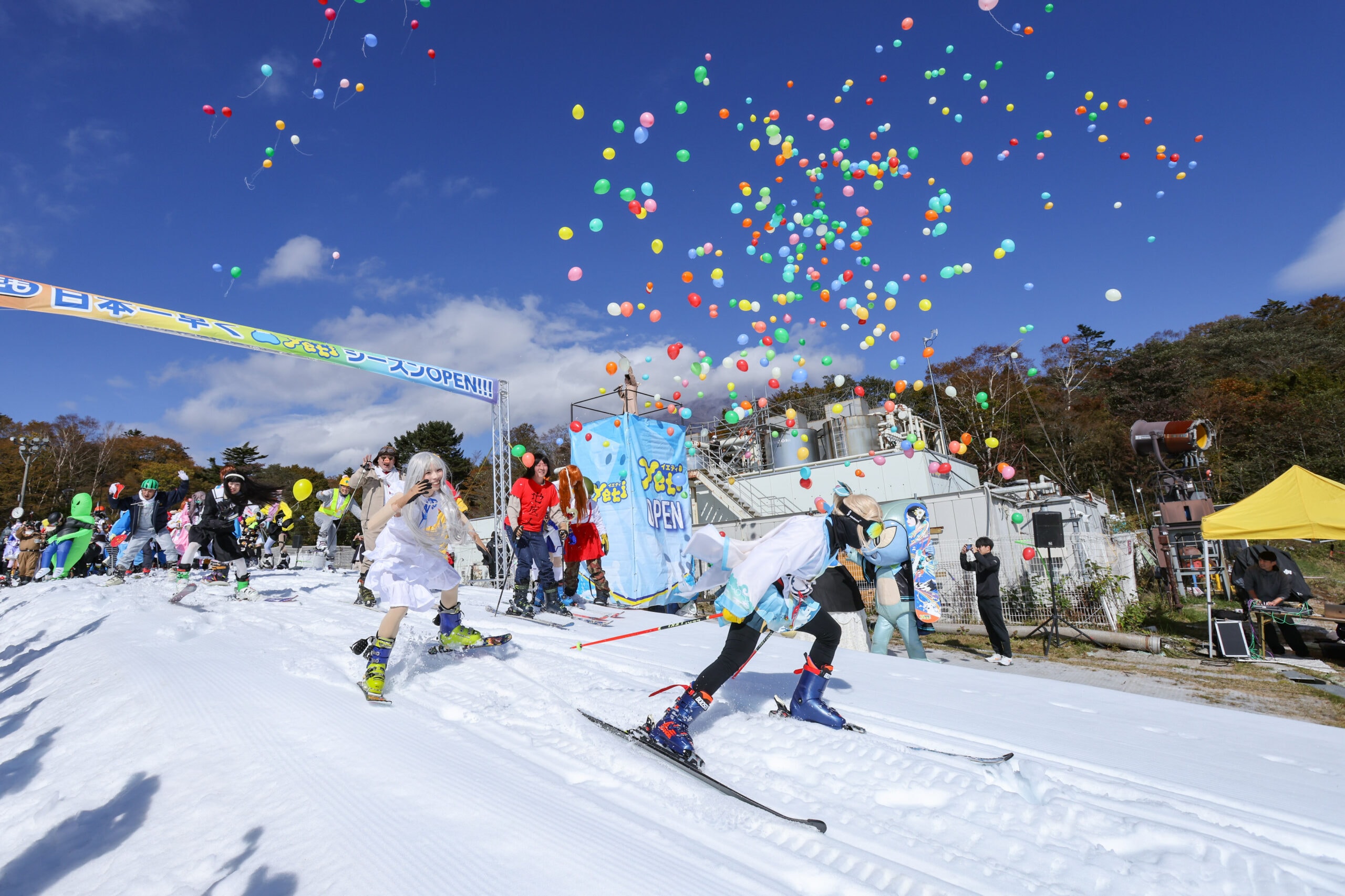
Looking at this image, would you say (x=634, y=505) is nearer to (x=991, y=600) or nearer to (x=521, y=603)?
(x=521, y=603)

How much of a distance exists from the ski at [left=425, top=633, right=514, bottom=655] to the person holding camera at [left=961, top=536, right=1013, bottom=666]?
22.1ft

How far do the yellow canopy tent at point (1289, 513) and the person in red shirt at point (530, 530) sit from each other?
9.59 meters

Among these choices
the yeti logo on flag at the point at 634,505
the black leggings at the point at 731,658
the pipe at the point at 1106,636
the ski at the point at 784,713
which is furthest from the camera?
the yeti logo on flag at the point at 634,505

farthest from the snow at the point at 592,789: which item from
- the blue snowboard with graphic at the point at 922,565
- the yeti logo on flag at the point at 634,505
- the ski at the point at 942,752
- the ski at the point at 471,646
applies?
the yeti logo on flag at the point at 634,505

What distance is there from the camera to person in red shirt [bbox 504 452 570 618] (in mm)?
7270

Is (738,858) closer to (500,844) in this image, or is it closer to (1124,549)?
(500,844)

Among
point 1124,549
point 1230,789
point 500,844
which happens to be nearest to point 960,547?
point 1124,549

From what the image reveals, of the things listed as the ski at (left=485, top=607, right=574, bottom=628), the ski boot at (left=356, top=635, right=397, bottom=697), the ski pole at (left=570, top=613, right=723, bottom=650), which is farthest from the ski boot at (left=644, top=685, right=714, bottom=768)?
the ski at (left=485, top=607, right=574, bottom=628)

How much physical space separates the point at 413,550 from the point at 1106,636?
36.1 ft

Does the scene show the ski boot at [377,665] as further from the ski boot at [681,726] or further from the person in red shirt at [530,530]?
the person in red shirt at [530,530]

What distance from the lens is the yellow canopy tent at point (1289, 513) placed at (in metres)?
8.50

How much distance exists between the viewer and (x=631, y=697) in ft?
12.5

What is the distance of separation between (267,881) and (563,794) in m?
0.98

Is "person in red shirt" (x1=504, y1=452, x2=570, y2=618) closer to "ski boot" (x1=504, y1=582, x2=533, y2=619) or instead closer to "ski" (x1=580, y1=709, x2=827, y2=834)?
"ski boot" (x1=504, y1=582, x2=533, y2=619)
